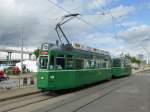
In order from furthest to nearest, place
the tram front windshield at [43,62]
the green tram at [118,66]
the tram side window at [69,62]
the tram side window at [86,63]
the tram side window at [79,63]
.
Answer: the green tram at [118,66] < the tram side window at [86,63] < the tram side window at [79,63] < the tram side window at [69,62] < the tram front windshield at [43,62]

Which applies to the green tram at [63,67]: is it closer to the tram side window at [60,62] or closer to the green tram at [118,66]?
the tram side window at [60,62]

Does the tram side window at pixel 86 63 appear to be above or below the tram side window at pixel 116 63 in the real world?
below

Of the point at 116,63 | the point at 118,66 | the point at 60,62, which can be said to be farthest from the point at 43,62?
the point at 118,66

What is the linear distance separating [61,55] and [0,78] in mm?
15155

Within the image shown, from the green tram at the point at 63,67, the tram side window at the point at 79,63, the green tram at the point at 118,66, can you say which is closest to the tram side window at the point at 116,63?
the green tram at the point at 118,66

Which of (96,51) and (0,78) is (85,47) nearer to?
(96,51)

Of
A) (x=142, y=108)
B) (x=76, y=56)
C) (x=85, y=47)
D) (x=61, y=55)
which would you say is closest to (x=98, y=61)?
(x=85, y=47)

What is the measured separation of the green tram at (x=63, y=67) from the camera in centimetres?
2070

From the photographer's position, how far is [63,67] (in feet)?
71.2

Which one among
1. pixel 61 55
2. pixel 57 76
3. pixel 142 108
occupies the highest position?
pixel 61 55

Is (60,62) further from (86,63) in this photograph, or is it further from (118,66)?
(118,66)

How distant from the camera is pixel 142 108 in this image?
14.7 meters

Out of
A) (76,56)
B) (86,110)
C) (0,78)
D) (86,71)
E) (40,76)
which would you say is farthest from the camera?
(0,78)

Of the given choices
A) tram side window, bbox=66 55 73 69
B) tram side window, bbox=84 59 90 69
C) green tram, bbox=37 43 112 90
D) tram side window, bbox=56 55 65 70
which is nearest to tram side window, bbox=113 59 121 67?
green tram, bbox=37 43 112 90
